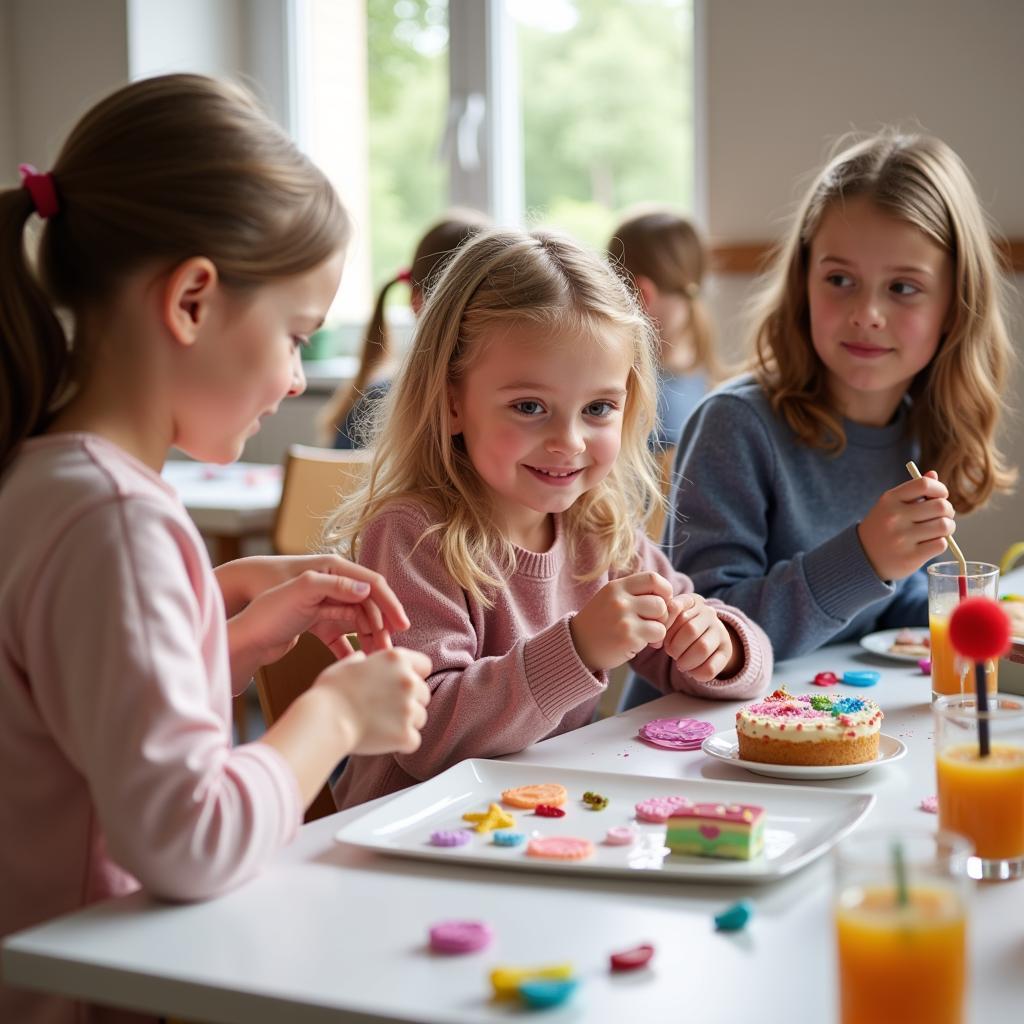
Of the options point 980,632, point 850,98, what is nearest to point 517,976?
point 980,632

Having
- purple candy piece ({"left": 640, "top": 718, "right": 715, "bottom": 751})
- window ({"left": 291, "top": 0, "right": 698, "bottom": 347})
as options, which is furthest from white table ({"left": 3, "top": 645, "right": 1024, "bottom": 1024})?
window ({"left": 291, "top": 0, "right": 698, "bottom": 347})

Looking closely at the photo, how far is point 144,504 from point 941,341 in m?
1.45

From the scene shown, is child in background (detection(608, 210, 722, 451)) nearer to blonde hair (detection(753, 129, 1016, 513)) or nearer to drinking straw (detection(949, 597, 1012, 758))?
blonde hair (detection(753, 129, 1016, 513))

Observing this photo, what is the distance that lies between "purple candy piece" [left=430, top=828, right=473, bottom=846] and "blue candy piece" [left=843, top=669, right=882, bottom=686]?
2.27 ft

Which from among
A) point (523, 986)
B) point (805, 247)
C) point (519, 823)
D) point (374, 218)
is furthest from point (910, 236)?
point (374, 218)

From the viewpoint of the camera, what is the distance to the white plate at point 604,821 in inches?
38.9

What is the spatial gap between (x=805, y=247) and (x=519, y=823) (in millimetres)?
1262

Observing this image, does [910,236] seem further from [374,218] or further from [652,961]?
[374,218]

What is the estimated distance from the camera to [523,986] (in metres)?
0.78

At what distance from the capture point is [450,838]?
105cm

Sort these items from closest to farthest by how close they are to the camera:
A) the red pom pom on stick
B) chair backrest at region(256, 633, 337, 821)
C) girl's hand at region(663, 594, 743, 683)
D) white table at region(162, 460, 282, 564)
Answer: the red pom pom on stick
girl's hand at region(663, 594, 743, 683)
chair backrest at region(256, 633, 337, 821)
white table at region(162, 460, 282, 564)

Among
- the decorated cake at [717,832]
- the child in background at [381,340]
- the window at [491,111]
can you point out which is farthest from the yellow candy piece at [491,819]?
the window at [491,111]

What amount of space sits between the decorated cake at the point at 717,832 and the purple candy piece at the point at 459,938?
7.7 inches

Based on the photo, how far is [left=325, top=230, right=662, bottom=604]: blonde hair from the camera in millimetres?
1555
